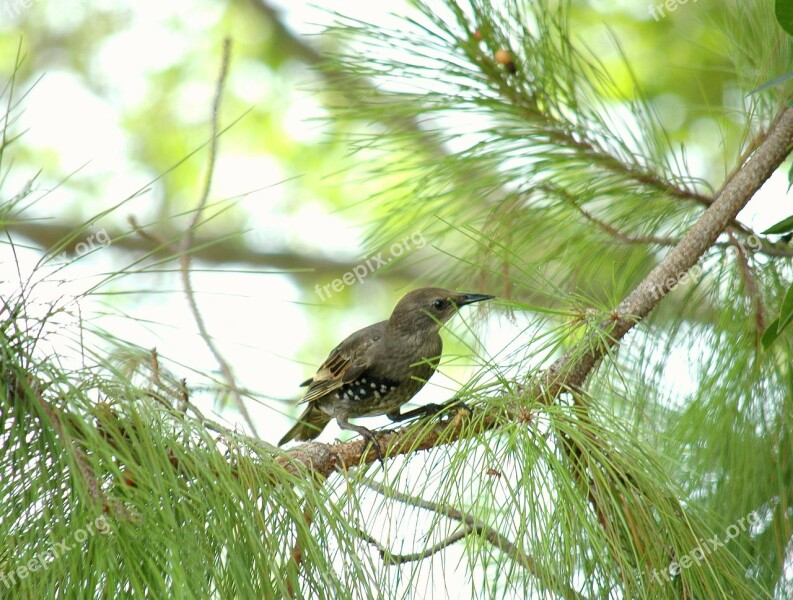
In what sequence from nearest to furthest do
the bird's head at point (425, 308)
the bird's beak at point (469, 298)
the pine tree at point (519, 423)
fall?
the pine tree at point (519, 423), the bird's beak at point (469, 298), the bird's head at point (425, 308)

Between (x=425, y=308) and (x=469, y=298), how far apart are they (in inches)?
14.0

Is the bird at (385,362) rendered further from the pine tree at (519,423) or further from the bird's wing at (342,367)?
the pine tree at (519,423)

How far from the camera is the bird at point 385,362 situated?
299cm

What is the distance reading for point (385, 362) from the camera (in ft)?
10.0

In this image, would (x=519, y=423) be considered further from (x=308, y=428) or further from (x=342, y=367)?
(x=308, y=428)

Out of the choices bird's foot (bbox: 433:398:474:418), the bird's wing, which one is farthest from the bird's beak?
bird's foot (bbox: 433:398:474:418)

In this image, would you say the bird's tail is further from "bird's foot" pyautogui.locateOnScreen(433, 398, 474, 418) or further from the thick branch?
"bird's foot" pyautogui.locateOnScreen(433, 398, 474, 418)

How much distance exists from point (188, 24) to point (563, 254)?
5422mm

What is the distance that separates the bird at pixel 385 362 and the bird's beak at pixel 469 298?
0.21 m

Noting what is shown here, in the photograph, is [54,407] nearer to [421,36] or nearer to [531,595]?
[531,595]

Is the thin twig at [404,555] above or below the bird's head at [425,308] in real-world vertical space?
below

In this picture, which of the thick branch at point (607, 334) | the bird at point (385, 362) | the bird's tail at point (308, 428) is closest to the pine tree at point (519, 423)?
the thick branch at point (607, 334)

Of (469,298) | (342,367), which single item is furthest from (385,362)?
(469,298)

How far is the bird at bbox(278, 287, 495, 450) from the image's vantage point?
2988mm
